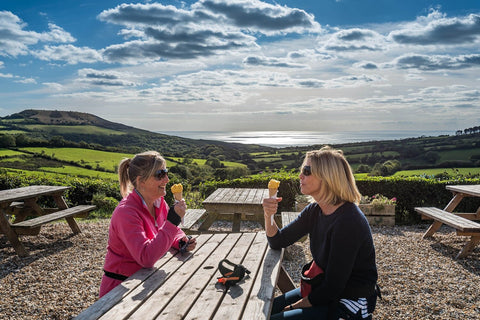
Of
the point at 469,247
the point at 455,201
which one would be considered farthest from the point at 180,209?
the point at 455,201

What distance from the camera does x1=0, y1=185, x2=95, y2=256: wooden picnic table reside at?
637 centimetres

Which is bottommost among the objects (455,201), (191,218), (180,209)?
(191,218)

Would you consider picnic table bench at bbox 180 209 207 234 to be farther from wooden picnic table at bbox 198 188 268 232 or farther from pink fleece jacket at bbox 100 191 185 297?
pink fleece jacket at bbox 100 191 185 297

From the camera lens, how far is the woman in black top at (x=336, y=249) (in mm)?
2398

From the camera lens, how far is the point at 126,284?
2369mm

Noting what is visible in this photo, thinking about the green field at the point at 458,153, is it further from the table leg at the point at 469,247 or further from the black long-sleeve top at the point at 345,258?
the black long-sleeve top at the point at 345,258

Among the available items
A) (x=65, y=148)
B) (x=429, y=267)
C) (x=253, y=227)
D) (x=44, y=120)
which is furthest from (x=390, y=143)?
(x=44, y=120)

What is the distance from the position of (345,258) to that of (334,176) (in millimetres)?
575

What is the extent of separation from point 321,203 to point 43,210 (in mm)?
7715

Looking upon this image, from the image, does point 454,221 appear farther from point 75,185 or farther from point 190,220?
point 75,185

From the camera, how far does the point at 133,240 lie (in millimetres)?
2559

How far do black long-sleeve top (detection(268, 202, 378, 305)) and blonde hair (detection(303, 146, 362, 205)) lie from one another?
0.26ft

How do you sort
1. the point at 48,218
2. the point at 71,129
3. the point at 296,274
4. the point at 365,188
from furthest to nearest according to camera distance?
the point at 71,129 → the point at 365,188 → the point at 48,218 → the point at 296,274

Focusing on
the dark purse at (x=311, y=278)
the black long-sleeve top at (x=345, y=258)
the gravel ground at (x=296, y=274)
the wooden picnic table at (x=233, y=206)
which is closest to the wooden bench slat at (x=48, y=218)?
the gravel ground at (x=296, y=274)
